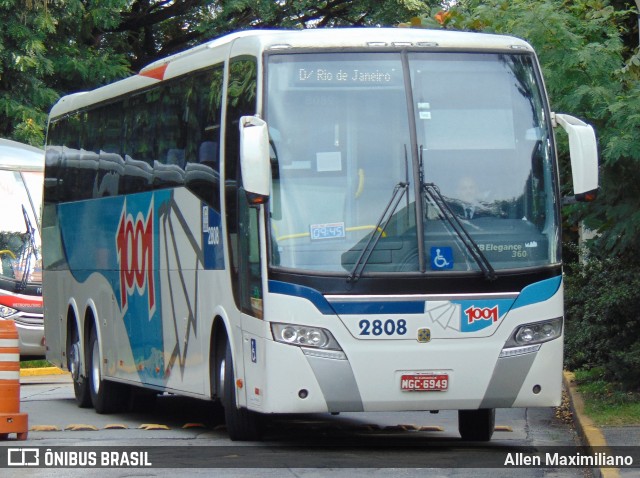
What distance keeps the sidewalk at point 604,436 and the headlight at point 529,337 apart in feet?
3.06

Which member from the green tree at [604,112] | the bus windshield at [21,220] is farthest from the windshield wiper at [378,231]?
the bus windshield at [21,220]

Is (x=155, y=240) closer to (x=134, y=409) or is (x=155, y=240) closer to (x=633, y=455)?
(x=134, y=409)

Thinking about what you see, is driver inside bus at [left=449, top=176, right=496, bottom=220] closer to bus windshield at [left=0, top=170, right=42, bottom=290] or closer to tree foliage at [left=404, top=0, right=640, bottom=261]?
tree foliage at [left=404, top=0, right=640, bottom=261]

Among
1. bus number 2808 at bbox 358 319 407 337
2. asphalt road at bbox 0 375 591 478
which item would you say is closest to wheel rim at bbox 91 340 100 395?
asphalt road at bbox 0 375 591 478

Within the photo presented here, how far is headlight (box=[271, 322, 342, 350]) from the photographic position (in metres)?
10.9

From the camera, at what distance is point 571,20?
537 inches

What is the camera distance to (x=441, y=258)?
1110 cm

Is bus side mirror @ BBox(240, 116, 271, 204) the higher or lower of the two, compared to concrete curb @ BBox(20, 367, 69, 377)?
higher

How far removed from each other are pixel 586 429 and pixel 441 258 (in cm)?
234

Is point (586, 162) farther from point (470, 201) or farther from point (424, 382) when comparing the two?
point (424, 382)

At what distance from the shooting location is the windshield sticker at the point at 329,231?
11.0m

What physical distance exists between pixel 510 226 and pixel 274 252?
1.90m

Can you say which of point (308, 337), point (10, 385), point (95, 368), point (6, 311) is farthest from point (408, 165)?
point (6, 311)

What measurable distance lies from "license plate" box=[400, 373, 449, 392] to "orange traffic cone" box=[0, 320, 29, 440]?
374cm
